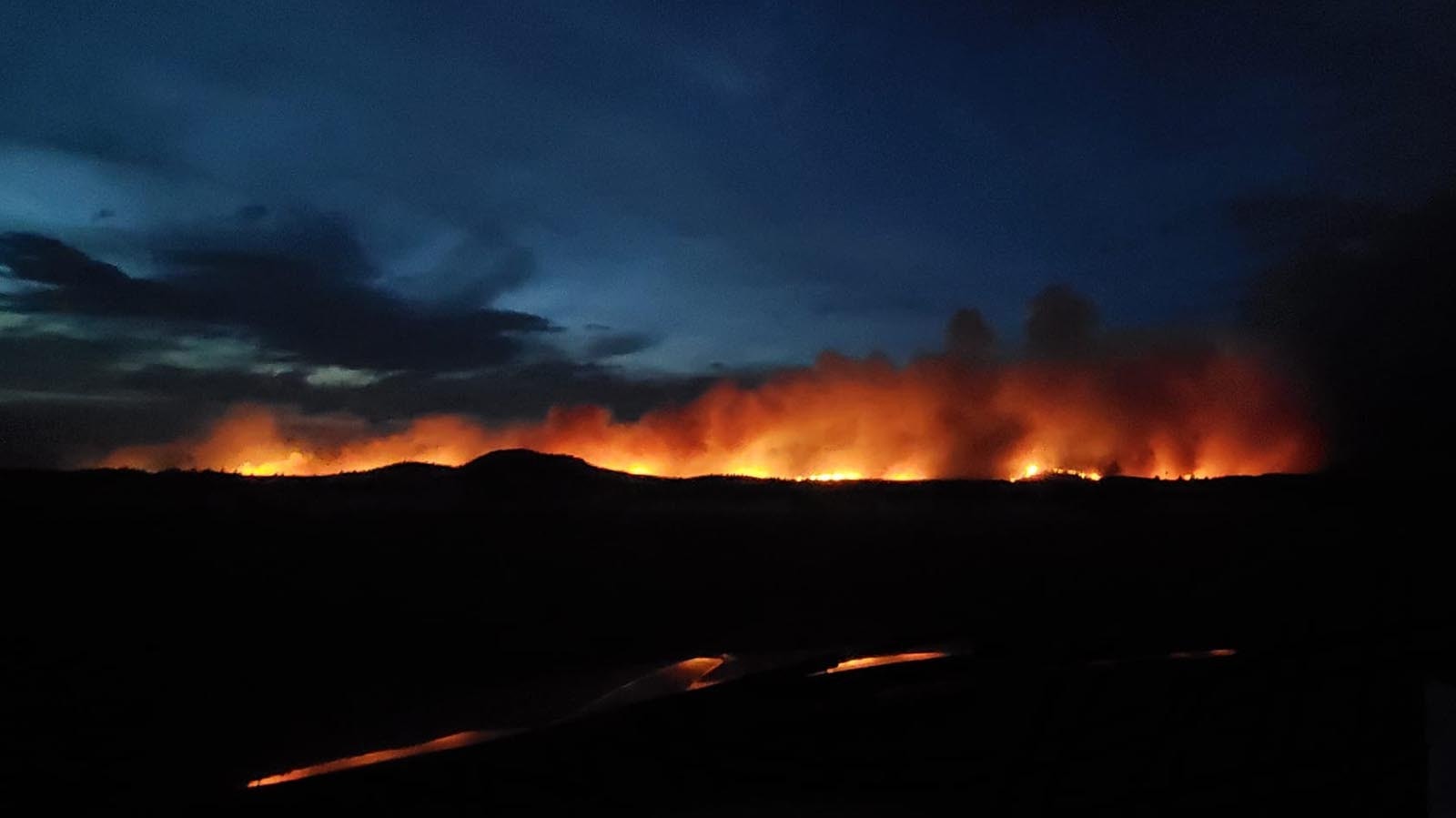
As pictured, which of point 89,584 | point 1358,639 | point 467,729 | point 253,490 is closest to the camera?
point 1358,639

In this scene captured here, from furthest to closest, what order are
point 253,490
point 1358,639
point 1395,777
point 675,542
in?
point 253,490, point 675,542, point 1395,777, point 1358,639

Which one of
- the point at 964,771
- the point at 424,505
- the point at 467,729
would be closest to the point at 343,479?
the point at 424,505

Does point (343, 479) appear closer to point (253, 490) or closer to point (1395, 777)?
point (253, 490)

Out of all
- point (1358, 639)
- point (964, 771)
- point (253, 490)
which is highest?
point (253, 490)

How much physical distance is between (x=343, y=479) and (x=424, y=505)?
1088 centimetres

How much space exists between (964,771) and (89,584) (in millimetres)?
19464

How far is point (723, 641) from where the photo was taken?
49.3 feet

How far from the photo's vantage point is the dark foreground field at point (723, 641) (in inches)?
171

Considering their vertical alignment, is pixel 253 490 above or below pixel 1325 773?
above

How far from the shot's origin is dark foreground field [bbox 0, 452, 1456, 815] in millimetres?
4352

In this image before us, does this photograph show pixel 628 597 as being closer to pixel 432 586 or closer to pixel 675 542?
pixel 432 586

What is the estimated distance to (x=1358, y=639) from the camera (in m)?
3.33

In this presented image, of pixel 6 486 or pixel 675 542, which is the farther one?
pixel 6 486

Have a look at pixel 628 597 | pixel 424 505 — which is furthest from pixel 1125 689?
A: pixel 424 505
